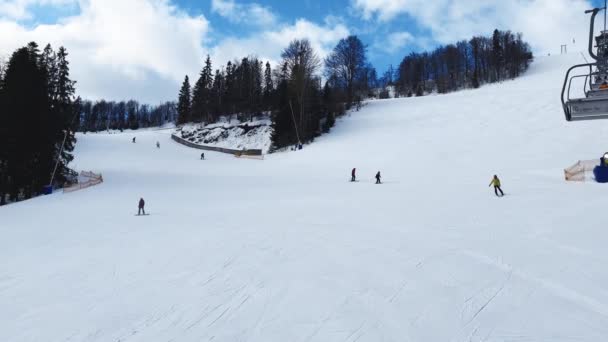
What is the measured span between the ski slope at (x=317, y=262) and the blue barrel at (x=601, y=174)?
114 centimetres

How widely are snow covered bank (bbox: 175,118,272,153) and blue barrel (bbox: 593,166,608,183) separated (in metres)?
37.4

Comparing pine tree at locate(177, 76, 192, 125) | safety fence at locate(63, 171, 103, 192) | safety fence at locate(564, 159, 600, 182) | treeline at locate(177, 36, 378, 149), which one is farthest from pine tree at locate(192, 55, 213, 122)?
safety fence at locate(564, 159, 600, 182)

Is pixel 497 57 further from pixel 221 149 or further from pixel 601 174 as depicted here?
pixel 601 174

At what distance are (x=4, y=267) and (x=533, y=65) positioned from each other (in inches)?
3888

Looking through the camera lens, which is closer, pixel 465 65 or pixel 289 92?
pixel 289 92

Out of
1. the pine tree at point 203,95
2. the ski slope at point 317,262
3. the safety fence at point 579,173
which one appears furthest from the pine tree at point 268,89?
the safety fence at point 579,173

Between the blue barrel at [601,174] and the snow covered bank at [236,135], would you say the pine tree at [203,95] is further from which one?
the blue barrel at [601,174]

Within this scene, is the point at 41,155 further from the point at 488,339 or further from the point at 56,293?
the point at 488,339

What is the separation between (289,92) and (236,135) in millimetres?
13459

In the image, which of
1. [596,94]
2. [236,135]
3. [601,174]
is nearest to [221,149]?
[236,135]

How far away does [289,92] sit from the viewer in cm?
4906

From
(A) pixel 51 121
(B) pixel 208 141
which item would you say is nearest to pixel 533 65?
(B) pixel 208 141

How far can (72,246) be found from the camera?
10898 mm

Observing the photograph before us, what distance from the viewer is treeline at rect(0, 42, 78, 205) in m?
24.4
